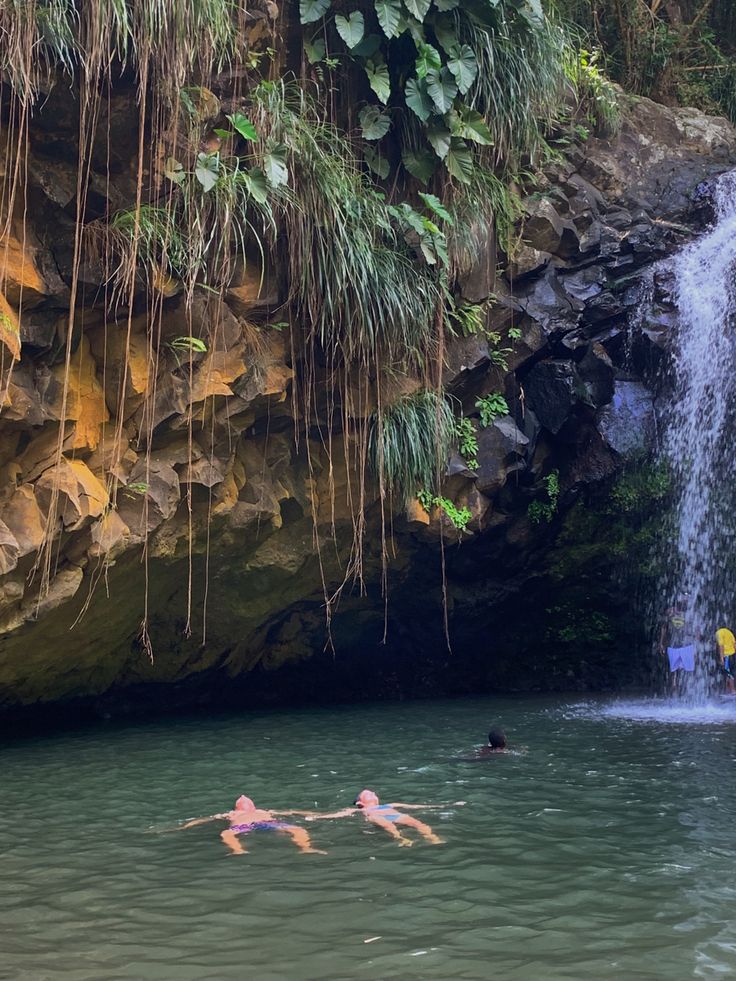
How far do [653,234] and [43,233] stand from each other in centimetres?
820

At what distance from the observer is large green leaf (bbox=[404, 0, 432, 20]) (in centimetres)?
962

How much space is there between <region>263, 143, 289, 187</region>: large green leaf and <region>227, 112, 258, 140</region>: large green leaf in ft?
0.65

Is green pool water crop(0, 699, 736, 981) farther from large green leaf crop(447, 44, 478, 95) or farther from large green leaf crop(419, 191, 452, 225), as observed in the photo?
large green leaf crop(447, 44, 478, 95)

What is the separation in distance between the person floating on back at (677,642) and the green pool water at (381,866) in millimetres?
3689

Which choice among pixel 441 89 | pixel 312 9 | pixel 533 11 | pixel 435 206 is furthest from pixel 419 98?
pixel 533 11

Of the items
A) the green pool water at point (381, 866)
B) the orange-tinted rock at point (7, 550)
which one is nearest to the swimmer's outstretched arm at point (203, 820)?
the green pool water at point (381, 866)

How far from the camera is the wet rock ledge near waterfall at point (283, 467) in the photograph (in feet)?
27.9

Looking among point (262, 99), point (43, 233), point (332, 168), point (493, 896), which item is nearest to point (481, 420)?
point (332, 168)

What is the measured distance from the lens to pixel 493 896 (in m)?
5.04

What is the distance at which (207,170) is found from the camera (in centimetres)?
873

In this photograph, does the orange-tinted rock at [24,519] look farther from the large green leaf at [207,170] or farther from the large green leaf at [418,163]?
the large green leaf at [418,163]

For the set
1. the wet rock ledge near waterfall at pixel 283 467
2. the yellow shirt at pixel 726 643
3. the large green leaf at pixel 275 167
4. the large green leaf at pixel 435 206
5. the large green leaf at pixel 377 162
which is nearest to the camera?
the wet rock ledge near waterfall at pixel 283 467

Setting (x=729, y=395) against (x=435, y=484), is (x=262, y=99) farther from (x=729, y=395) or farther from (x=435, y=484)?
(x=729, y=395)

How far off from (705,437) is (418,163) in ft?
19.0
